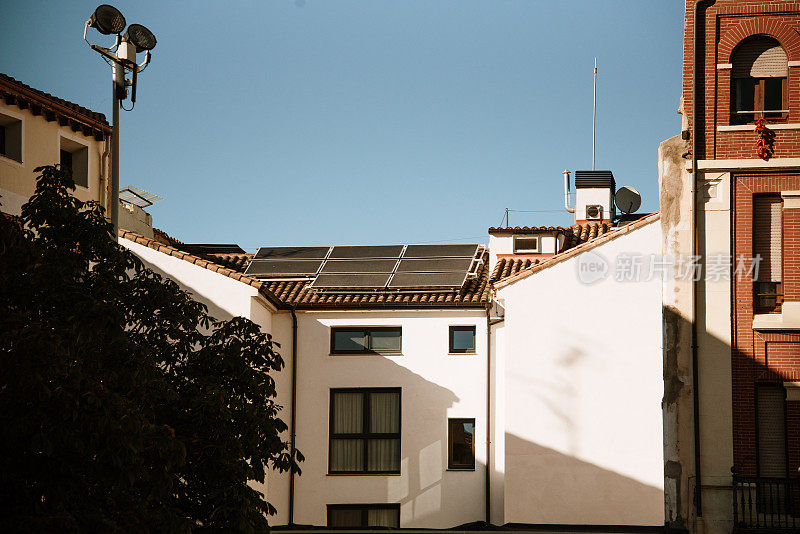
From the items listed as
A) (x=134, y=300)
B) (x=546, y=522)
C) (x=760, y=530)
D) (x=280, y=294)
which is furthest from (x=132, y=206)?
(x=760, y=530)

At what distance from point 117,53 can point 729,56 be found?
11.2 m

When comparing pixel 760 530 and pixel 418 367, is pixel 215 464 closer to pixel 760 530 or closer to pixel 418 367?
pixel 760 530

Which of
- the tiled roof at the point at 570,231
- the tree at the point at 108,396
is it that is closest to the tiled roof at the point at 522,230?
the tiled roof at the point at 570,231

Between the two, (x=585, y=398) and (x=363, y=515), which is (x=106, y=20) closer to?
(x=585, y=398)

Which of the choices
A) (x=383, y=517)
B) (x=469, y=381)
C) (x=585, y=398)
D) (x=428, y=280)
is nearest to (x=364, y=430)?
(x=383, y=517)

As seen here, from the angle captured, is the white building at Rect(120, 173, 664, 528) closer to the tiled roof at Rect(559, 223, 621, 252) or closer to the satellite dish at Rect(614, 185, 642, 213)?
the tiled roof at Rect(559, 223, 621, 252)

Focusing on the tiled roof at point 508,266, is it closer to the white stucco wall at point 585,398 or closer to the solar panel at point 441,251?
the solar panel at point 441,251

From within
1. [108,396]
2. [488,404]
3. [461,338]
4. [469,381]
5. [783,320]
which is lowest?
[488,404]

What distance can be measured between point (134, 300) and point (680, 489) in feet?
33.0

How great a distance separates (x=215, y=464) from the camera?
545 inches

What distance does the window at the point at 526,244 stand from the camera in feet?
104

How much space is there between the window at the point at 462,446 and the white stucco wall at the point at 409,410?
0.16 m

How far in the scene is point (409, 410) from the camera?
28438 millimetres

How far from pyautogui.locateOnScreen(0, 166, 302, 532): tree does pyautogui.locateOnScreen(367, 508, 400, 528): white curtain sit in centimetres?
1363
